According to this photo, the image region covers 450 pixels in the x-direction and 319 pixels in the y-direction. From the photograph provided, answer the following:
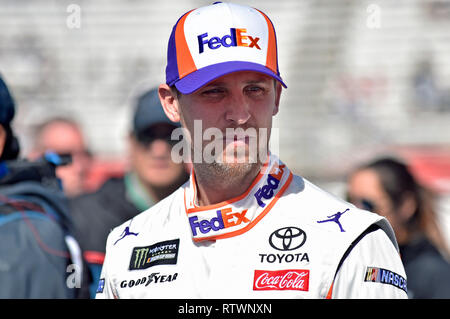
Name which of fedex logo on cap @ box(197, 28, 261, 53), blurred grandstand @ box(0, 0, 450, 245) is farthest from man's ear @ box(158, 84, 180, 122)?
blurred grandstand @ box(0, 0, 450, 245)

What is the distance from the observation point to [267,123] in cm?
194

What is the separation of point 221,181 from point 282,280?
357 millimetres

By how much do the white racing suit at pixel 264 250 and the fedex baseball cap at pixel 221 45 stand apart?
0.29 meters

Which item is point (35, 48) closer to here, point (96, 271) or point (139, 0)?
point (139, 0)

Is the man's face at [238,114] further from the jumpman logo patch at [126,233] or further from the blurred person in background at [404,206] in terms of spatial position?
the blurred person in background at [404,206]

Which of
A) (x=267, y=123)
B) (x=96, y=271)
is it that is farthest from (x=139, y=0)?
(x=267, y=123)

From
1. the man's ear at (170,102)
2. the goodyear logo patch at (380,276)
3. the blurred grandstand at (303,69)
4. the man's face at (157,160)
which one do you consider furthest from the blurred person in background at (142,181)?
the blurred grandstand at (303,69)

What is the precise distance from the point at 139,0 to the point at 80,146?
5.11m

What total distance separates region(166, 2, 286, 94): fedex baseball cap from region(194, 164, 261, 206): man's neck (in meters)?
0.24

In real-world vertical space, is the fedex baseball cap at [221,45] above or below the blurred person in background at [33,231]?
above

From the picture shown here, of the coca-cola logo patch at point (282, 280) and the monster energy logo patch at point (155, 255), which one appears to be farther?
the monster energy logo patch at point (155, 255)

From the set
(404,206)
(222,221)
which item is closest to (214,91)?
(222,221)

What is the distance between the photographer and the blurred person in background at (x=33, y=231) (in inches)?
87.4

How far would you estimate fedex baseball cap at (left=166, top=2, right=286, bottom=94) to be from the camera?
1.90 meters
